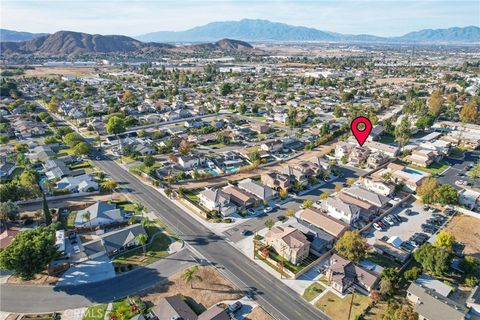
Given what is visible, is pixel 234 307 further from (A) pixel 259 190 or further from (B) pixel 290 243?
(A) pixel 259 190

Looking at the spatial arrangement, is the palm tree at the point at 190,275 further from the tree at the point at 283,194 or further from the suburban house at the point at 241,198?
the tree at the point at 283,194

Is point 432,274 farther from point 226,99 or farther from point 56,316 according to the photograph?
point 226,99

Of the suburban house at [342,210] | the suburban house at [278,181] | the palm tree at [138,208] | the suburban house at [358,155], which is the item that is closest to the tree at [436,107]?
the suburban house at [358,155]

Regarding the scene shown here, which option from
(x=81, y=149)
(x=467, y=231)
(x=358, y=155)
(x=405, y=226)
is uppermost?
(x=81, y=149)

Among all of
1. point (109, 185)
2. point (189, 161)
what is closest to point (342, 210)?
point (189, 161)

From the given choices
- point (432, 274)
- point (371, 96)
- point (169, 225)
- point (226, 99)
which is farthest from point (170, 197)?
point (371, 96)

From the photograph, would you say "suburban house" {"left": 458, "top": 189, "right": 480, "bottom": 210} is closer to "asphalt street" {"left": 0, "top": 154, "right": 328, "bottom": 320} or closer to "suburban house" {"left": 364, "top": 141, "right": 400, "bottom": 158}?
"suburban house" {"left": 364, "top": 141, "right": 400, "bottom": 158}
